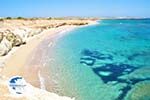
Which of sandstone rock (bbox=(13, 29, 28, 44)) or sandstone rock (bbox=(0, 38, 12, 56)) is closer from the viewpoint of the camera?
sandstone rock (bbox=(0, 38, 12, 56))

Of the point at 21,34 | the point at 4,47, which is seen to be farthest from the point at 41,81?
the point at 21,34

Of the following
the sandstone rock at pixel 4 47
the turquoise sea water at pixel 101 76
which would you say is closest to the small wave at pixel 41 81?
the turquoise sea water at pixel 101 76

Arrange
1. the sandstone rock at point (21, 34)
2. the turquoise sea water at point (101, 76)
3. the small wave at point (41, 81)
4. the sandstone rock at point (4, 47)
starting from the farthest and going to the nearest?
the sandstone rock at point (21, 34) < the sandstone rock at point (4, 47) < the small wave at point (41, 81) < the turquoise sea water at point (101, 76)

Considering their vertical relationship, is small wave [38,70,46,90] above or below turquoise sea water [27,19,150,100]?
above

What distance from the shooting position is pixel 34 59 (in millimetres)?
29875

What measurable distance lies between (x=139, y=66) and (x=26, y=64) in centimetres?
1093

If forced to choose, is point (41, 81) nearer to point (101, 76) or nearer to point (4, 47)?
point (101, 76)

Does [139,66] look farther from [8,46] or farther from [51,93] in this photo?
[8,46]

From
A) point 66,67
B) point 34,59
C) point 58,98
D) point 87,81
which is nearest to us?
point 58,98

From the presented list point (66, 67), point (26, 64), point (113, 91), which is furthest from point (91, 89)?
point (26, 64)

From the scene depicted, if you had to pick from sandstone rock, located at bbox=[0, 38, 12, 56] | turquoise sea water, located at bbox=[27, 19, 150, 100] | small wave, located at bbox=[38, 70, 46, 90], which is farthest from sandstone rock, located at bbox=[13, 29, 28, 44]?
small wave, located at bbox=[38, 70, 46, 90]

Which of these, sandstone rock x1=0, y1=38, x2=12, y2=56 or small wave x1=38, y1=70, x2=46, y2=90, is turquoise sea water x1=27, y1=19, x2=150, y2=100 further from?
sandstone rock x1=0, y1=38, x2=12, y2=56

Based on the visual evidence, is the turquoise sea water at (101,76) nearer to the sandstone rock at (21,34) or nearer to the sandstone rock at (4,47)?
the sandstone rock at (4,47)

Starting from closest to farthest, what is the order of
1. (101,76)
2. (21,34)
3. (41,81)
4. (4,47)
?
(41,81)
(101,76)
(4,47)
(21,34)
